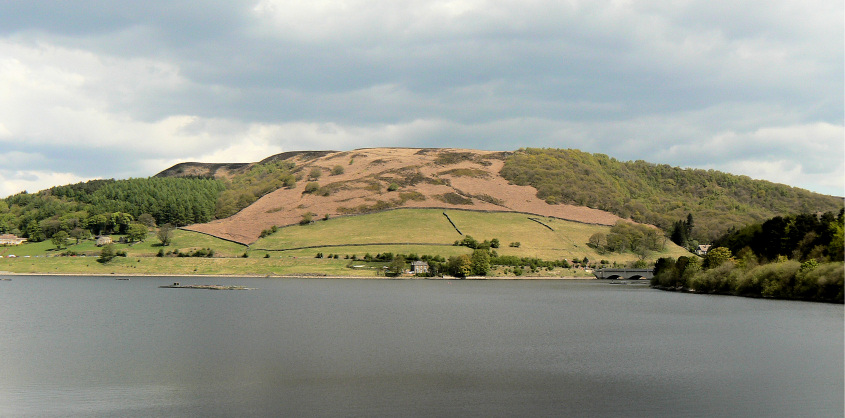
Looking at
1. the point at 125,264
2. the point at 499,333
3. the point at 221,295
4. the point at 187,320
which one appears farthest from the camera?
the point at 125,264

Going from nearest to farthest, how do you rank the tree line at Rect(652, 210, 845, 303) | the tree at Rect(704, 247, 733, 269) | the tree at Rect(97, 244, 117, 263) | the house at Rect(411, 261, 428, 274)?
the tree line at Rect(652, 210, 845, 303) < the tree at Rect(704, 247, 733, 269) < the tree at Rect(97, 244, 117, 263) < the house at Rect(411, 261, 428, 274)

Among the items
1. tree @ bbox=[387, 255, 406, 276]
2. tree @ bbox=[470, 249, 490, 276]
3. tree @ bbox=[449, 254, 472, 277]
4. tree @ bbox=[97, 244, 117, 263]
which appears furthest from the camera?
tree @ bbox=[470, 249, 490, 276]

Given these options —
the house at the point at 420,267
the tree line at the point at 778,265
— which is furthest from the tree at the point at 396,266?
the tree line at the point at 778,265

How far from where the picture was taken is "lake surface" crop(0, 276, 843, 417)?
36469 millimetres

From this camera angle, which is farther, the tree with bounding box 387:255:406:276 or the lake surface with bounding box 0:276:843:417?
the tree with bounding box 387:255:406:276

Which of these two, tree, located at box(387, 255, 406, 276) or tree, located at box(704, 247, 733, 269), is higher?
tree, located at box(704, 247, 733, 269)

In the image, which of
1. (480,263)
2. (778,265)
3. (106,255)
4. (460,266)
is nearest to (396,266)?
(460,266)

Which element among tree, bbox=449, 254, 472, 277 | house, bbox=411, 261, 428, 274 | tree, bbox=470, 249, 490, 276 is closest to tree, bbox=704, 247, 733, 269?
tree, bbox=470, 249, 490, 276

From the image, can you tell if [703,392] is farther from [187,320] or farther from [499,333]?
[187,320]

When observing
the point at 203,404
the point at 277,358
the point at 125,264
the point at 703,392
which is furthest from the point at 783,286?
the point at 125,264

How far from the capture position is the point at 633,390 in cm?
4053

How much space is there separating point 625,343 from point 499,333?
12.5 m

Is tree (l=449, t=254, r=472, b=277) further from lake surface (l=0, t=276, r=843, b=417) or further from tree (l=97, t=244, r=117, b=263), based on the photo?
tree (l=97, t=244, r=117, b=263)

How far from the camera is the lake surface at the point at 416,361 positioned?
36.5 meters
